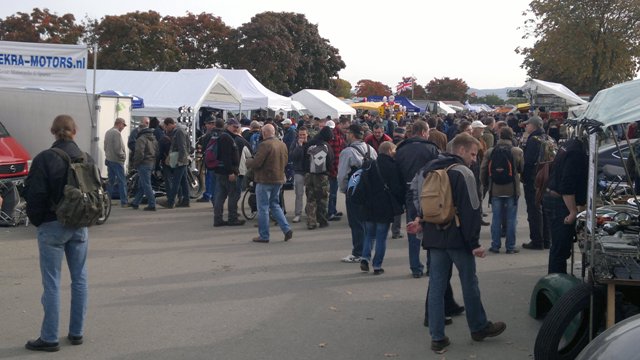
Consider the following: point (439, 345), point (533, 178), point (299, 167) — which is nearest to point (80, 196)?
point (439, 345)

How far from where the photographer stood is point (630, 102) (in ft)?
18.3

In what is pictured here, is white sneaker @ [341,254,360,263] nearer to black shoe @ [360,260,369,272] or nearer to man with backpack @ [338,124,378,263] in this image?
man with backpack @ [338,124,378,263]

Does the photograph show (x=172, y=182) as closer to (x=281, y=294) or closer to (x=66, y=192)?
(x=281, y=294)

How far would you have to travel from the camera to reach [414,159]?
8.76m

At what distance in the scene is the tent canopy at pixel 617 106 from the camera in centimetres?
542

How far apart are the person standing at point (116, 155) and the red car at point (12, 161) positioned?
1.79m

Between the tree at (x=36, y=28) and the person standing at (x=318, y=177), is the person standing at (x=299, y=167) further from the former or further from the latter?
the tree at (x=36, y=28)

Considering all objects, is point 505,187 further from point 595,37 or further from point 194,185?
point 595,37

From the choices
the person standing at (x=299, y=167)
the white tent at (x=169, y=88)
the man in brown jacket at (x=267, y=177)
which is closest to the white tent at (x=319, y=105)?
the white tent at (x=169, y=88)

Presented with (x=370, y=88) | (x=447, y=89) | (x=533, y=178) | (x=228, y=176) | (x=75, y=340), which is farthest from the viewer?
(x=447, y=89)

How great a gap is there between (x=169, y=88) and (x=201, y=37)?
117ft

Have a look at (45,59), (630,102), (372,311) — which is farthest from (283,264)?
(45,59)

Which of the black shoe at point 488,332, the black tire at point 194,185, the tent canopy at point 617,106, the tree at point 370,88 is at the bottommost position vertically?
the black shoe at point 488,332

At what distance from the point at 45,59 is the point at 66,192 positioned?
10613 mm
